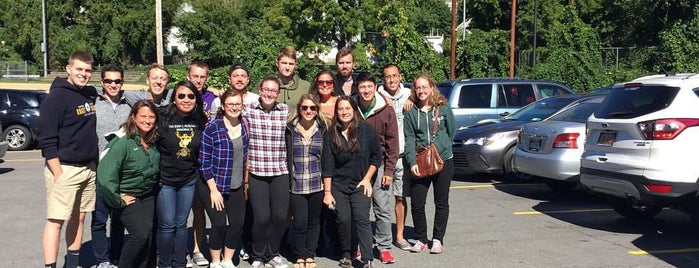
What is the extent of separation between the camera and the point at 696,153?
6535mm

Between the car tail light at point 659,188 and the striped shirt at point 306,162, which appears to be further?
the car tail light at point 659,188

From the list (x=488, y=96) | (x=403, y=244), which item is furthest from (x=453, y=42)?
(x=403, y=244)

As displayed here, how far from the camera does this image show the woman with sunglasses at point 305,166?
5.88m

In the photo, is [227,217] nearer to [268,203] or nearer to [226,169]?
[268,203]

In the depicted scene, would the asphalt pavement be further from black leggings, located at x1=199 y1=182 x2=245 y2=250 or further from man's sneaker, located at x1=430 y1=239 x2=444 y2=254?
black leggings, located at x1=199 y1=182 x2=245 y2=250

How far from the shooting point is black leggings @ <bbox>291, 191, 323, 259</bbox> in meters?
5.97

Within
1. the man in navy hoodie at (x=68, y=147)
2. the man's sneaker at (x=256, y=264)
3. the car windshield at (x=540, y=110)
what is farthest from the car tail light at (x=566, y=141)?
the man in navy hoodie at (x=68, y=147)

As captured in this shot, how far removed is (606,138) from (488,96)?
6.01 meters

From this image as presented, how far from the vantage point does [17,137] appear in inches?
666

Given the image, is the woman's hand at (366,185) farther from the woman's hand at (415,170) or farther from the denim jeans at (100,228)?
the denim jeans at (100,228)

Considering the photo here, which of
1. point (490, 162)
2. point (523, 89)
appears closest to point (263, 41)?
point (523, 89)

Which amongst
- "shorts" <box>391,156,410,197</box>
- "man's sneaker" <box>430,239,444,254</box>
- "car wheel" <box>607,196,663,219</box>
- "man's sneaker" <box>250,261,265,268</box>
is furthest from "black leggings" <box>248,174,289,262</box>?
"car wheel" <box>607,196,663,219</box>

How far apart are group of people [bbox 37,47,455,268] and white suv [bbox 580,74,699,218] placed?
193 centimetres

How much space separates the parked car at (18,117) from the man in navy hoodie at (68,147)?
12.4 m
